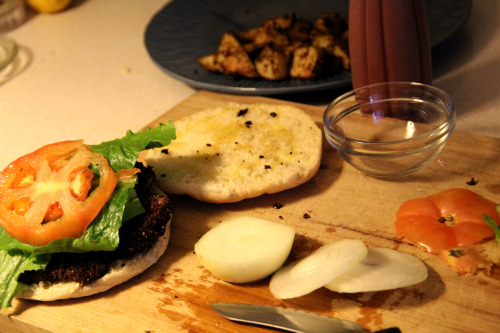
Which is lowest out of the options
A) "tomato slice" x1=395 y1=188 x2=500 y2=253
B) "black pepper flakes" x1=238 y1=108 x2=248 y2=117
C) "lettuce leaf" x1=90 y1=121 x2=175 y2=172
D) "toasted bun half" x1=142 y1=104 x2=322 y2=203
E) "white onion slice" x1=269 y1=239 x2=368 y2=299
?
"tomato slice" x1=395 y1=188 x2=500 y2=253

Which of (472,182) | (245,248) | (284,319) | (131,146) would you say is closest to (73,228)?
(131,146)

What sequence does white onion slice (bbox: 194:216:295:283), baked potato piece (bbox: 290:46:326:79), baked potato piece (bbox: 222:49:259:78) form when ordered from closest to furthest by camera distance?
white onion slice (bbox: 194:216:295:283)
baked potato piece (bbox: 290:46:326:79)
baked potato piece (bbox: 222:49:259:78)

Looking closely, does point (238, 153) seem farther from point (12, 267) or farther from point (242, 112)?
point (12, 267)

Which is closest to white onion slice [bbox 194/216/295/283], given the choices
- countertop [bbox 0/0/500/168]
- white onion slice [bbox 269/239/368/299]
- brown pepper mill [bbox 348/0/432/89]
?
white onion slice [bbox 269/239/368/299]

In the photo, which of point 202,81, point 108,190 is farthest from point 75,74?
point 108,190

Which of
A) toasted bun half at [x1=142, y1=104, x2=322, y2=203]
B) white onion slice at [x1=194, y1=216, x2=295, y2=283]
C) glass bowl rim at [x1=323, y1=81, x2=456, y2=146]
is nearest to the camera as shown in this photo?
white onion slice at [x1=194, y1=216, x2=295, y2=283]

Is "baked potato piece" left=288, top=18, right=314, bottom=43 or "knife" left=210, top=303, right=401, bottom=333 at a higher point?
"baked potato piece" left=288, top=18, right=314, bottom=43

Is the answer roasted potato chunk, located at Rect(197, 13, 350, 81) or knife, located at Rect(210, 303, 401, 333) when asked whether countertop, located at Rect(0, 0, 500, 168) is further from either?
knife, located at Rect(210, 303, 401, 333)
